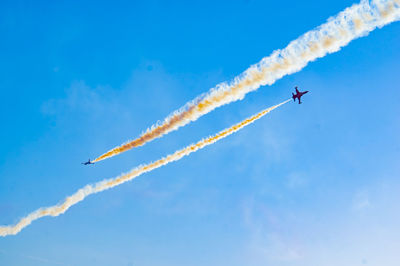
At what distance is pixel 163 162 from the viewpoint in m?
66.8

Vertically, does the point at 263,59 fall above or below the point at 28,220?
above

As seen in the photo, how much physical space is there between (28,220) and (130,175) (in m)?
32.8

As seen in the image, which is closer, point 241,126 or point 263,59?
point 263,59

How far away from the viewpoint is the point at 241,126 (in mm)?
60312

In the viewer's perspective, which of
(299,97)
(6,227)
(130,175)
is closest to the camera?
(299,97)

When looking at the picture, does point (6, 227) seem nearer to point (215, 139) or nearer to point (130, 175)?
point (130, 175)

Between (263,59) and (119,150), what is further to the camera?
(119,150)

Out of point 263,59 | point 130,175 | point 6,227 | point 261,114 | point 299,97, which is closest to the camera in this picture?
point 263,59

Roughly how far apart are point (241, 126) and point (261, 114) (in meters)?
4.15

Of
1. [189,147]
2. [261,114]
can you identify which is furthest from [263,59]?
[189,147]

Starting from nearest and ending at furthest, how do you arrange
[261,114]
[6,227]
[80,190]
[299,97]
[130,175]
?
[261,114] → [299,97] → [130,175] → [80,190] → [6,227]

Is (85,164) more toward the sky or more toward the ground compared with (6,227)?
more toward the sky

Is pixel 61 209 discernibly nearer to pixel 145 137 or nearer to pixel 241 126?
pixel 145 137

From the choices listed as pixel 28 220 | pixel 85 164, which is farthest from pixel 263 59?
pixel 28 220
